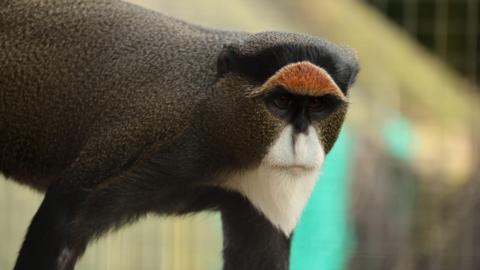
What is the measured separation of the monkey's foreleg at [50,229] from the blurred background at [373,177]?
300cm

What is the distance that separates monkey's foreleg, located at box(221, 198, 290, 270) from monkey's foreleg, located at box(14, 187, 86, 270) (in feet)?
2.08

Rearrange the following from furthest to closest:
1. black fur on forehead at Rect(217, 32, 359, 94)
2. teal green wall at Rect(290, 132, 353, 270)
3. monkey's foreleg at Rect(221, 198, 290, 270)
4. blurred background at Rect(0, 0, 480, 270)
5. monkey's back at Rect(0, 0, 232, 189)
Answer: teal green wall at Rect(290, 132, 353, 270) → blurred background at Rect(0, 0, 480, 270) → monkey's foreleg at Rect(221, 198, 290, 270) → monkey's back at Rect(0, 0, 232, 189) → black fur on forehead at Rect(217, 32, 359, 94)

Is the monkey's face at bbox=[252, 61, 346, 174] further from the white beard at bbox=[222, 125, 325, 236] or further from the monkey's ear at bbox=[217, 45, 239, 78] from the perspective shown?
the monkey's ear at bbox=[217, 45, 239, 78]

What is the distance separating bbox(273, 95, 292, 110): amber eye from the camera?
376 cm

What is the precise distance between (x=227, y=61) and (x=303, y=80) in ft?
0.95

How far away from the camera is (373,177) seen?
25.2 ft

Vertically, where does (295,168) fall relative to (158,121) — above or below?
below

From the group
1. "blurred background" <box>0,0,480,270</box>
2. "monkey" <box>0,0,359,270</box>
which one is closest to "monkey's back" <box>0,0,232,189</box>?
"monkey" <box>0,0,359,270</box>

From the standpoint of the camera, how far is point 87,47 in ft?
13.9

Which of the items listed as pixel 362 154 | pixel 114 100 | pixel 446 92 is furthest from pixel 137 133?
pixel 446 92

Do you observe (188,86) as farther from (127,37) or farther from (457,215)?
(457,215)

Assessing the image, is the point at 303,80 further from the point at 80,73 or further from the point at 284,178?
the point at 80,73

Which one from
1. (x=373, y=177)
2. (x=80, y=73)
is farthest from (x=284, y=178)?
(x=373, y=177)

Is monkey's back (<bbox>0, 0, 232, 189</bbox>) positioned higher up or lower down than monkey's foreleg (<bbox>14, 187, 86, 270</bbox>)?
higher up
